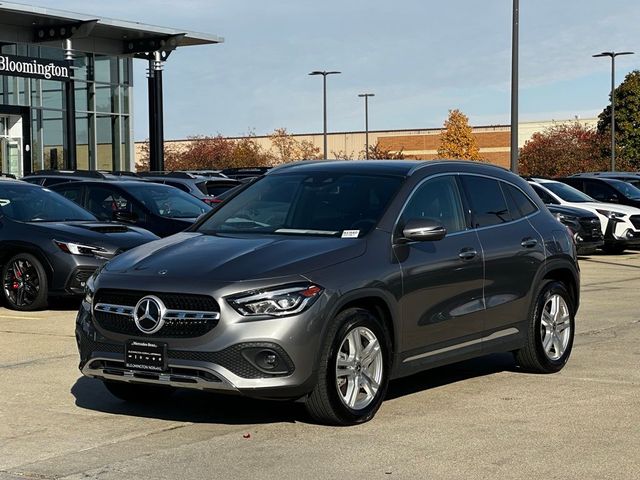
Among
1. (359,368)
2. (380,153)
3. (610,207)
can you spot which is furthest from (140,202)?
(380,153)

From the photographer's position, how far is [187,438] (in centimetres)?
698

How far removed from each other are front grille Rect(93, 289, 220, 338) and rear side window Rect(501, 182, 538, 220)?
10.5 feet

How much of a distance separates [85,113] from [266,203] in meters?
39.2

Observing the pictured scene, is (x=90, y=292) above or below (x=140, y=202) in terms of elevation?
below

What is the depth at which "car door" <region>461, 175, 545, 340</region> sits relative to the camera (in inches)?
336

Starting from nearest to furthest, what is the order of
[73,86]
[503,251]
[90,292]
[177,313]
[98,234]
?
[177,313], [90,292], [503,251], [98,234], [73,86]

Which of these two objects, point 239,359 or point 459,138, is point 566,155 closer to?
point 459,138

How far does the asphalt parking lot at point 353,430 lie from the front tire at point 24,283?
344 cm

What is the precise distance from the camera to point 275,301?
6.84 metres

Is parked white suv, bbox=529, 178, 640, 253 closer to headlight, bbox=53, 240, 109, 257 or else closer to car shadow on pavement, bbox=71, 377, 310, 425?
headlight, bbox=53, 240, 109, 257

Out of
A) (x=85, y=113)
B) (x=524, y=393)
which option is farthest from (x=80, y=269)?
(x=85, y=113)

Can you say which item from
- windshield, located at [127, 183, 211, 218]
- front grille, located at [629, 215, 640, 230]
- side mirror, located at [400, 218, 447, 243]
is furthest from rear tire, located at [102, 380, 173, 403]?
front grille, located at [629, 215, 640, 230]

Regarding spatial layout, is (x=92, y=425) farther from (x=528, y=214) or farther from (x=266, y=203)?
(x=528, y=214)

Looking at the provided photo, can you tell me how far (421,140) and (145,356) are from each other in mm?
85929
